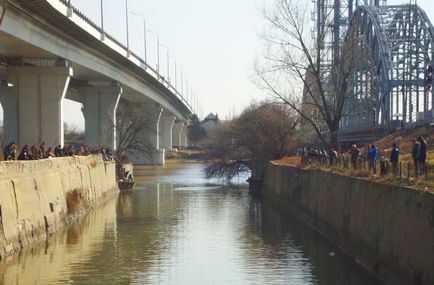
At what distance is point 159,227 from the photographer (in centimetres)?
3947

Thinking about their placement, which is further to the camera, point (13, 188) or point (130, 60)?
point (130, 60)

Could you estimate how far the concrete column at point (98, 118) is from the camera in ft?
264

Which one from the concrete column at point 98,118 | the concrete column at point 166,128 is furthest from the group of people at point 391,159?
the concrete column at point 166,128

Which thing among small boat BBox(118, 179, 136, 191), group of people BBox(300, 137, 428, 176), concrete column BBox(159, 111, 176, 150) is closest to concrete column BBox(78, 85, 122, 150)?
small boat BBox(118, 179, 136, 191)

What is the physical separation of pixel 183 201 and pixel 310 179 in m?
17.2

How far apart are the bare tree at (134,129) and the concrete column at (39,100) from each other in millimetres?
24325

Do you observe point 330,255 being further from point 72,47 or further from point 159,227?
point 72,47

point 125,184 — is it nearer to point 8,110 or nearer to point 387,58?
point 8,110

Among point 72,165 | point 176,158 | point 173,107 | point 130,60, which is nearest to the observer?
point 72,165

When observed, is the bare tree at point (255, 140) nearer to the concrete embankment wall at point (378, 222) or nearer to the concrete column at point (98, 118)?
the concrete column at point (98, 118)

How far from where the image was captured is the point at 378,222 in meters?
24.0

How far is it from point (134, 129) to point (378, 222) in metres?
71.6

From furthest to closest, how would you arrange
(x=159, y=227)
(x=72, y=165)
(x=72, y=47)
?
(x=72, y=47), (x=72, y=165), (x=159, y=227)

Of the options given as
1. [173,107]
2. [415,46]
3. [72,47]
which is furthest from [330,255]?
[173,107]
